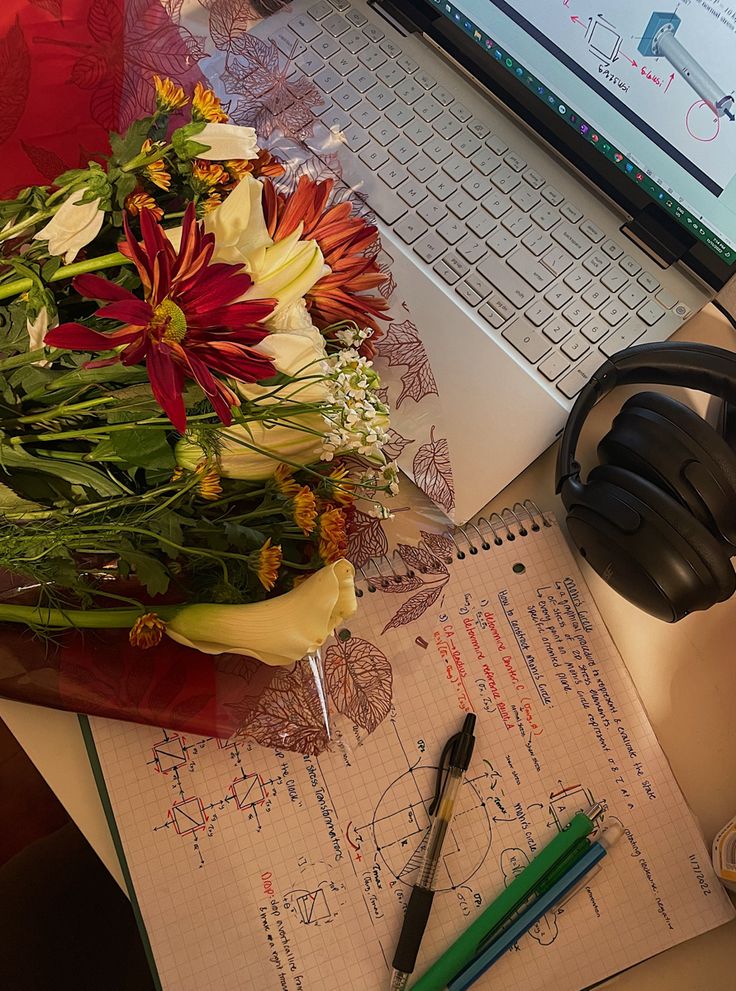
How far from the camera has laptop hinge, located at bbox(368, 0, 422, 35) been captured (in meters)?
0.76

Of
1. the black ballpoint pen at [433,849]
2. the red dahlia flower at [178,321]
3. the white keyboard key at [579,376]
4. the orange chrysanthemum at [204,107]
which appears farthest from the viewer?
the white keyboard key at [579,376]

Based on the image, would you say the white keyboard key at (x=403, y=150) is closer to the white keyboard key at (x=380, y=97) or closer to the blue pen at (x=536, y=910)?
the white keyboard key at (x=380, y=97)

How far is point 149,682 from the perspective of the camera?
1.91 ft

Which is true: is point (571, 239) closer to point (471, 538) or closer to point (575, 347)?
point (575, 347)

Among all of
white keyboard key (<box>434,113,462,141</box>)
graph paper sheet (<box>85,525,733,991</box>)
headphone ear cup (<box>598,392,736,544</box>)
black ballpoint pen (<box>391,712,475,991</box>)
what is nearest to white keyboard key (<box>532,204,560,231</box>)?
white keyboard key (<box>434,113,462,141</box>)

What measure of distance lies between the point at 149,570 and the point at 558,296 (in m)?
0.43

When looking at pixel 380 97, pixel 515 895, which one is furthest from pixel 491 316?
pixel 515 895

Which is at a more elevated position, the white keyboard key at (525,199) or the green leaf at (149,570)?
the white keyboard key at (525,199)

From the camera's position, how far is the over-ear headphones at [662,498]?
0.57 m

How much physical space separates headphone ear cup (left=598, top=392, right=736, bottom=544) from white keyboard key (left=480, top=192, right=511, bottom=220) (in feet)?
0.79

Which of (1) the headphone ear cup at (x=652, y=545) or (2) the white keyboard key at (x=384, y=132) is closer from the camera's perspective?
(1) the headphone ear cup at (x=652, y=545)

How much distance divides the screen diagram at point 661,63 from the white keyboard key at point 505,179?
0.09 metres

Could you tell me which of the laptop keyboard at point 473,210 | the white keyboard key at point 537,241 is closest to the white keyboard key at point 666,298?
the laptop keyboard at point 473,210

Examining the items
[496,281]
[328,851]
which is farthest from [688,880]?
[496,281]
